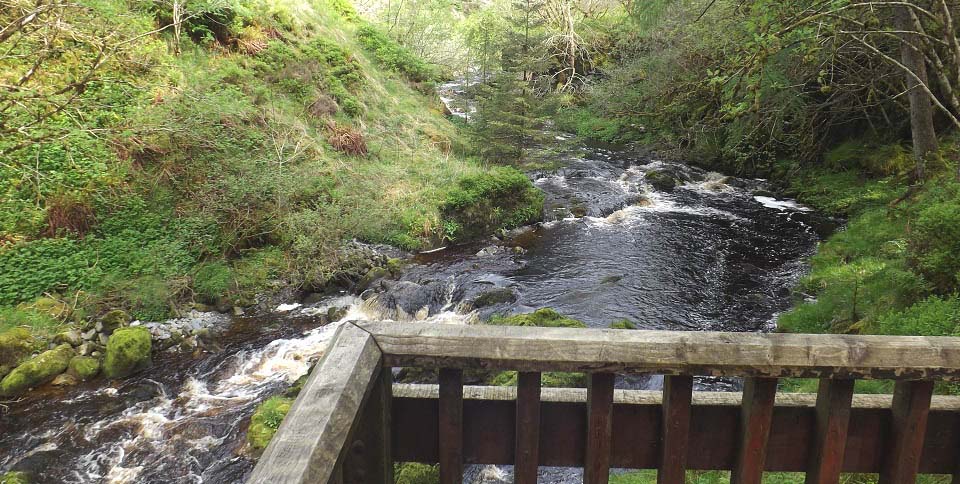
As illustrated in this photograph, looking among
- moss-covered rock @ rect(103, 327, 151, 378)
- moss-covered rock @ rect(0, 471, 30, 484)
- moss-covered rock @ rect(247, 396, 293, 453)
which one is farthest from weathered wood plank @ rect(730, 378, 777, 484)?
moss-covered rock @ rect(103, 327, 151, 378)

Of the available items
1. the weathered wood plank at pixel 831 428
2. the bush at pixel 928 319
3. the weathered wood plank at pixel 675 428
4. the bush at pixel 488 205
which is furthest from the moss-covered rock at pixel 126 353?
the bush at pixel 928 319

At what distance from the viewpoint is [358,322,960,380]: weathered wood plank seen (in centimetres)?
178

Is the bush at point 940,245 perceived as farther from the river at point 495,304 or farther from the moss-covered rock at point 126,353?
the moss-covered rock at point 126,353

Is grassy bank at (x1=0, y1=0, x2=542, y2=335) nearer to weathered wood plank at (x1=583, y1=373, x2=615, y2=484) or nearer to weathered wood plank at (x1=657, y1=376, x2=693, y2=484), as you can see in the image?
weathered wood plank at (x1=583, y1=373, x2=615, y2=484)

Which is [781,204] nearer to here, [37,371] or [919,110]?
[919,110]

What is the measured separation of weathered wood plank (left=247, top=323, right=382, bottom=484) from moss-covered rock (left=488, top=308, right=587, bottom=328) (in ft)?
19.8

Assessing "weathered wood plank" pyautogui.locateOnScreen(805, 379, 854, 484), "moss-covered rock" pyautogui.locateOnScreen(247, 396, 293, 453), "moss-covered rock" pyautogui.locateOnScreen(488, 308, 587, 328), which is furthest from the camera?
"moss-covered rock" pyautogui.locateOnScreen(488, 308, 587, 328)

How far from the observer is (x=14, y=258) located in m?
8.05

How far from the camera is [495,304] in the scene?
9.34m

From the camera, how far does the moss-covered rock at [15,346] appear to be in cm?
695

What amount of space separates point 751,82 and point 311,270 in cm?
740

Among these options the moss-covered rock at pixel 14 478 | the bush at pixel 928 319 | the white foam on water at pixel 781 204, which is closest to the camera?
the bush at pixel 928 319

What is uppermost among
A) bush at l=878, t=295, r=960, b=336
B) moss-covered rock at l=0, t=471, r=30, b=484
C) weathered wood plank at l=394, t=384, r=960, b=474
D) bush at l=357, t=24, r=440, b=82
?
bush at l=357, t=24, r=440, b=82

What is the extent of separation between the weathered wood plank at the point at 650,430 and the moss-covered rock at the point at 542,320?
18.2ft
